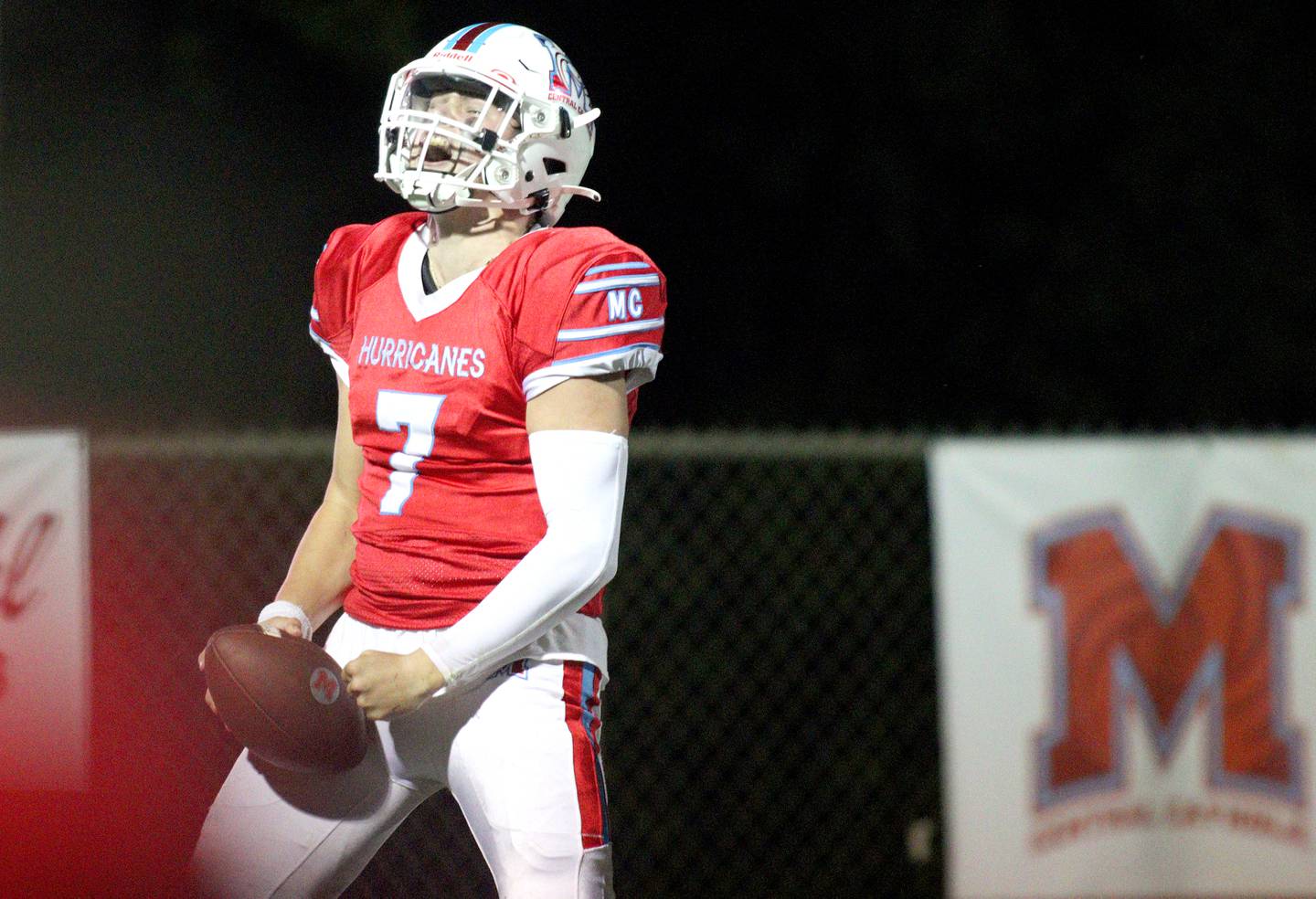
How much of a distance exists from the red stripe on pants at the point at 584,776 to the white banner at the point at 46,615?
2.18 m

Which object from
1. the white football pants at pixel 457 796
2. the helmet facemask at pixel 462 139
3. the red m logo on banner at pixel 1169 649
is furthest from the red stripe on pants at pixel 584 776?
the red m logo on banner at pixel 1169 649

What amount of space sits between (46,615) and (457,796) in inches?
81.8

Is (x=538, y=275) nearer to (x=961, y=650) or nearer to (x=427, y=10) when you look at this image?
(x=961, y=650)

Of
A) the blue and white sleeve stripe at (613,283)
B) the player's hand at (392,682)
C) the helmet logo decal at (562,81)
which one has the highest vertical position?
the helmet logo decal at (562,81)

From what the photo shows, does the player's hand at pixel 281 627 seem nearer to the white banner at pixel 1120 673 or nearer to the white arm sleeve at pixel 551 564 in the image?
the white arm sleeve at pixel 551 564

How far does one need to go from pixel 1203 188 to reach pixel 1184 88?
62 centimetres

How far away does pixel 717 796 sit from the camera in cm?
484

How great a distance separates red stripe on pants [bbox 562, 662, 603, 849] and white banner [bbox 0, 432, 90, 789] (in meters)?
2.18

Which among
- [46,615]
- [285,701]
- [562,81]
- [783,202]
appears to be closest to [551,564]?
[285,701]

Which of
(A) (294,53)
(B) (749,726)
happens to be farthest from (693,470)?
(A) (294,53)

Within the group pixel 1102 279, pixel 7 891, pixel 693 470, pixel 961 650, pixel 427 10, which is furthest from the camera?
pixel 1102 279

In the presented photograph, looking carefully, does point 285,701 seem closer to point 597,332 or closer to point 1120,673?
point 597,332

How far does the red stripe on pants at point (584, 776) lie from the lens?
227 cm

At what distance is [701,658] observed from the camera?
4.94m
